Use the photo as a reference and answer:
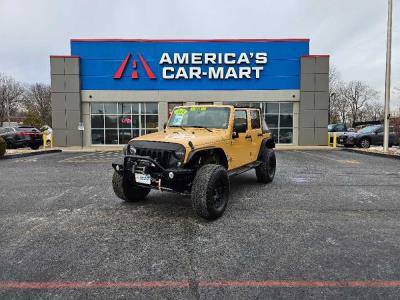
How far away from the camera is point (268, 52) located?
2320 centimetres

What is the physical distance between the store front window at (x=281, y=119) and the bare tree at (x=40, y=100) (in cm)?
6726

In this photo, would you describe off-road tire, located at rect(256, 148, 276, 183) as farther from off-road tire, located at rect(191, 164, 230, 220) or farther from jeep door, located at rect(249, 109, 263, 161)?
off-road tire, located at rect(191, 164, 230, 220)

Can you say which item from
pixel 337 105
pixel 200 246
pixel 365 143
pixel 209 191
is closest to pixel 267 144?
pixel 209 191

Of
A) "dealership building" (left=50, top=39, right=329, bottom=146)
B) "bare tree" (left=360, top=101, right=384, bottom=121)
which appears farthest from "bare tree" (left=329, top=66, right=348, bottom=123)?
"dealership building" (left=50, top=39, right=329, bottom=146)

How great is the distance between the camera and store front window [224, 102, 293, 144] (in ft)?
77.8

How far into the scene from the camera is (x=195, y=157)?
528 cm

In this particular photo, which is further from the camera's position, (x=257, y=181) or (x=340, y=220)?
(x=257, y=181)

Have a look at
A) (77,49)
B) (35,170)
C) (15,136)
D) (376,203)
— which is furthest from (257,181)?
(77,49)

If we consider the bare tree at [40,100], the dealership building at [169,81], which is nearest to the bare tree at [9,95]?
the bare tree at [40,100]

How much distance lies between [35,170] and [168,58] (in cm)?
1421

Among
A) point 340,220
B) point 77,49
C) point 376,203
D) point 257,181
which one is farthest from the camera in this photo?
point 77,49

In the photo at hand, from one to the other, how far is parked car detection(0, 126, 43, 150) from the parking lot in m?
14.6

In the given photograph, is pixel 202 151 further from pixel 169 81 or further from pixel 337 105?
pixel 337 105

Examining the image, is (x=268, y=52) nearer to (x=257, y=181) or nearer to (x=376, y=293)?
(x=257, y=181)
